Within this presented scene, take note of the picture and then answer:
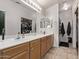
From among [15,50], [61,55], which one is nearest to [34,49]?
[15,50]

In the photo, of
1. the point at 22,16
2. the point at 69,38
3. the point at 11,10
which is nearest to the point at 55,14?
the point at 69,38

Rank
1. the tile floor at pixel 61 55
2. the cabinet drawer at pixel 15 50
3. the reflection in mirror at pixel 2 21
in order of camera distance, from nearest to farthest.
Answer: the cabinet drawer at pixel 15 50, the reflection in mirror at pixel 2 21, the tile floor at pixel 61 55

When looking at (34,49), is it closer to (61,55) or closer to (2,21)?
(2,21)

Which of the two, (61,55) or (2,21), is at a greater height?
(2,21)

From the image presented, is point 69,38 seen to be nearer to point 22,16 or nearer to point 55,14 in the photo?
point 55,14

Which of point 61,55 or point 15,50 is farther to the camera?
point 61,55

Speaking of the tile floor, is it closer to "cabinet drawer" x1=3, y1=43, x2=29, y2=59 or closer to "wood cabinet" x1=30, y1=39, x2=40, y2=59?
"wood cabinet" x1=30, y1=39, x2=40, y2=59

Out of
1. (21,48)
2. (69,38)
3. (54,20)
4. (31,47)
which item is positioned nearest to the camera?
(21,48)

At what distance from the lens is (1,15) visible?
2324 mm

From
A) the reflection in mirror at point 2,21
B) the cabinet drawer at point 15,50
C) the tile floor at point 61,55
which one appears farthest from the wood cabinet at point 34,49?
the tile floor at point 61,55

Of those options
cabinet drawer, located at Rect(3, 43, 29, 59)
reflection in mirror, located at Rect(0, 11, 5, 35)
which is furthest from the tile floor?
reflection in mirror, located at Rect(0, 11, 5, 35)

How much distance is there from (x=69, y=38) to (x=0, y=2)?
5.99 m

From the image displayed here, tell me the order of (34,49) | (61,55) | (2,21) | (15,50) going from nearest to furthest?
1. (15,50)
2. (2,21)
3. (34,49)
4. (61,55)

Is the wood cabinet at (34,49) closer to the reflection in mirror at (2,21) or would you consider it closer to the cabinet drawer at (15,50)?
the cabinet drawer at (15,50)
